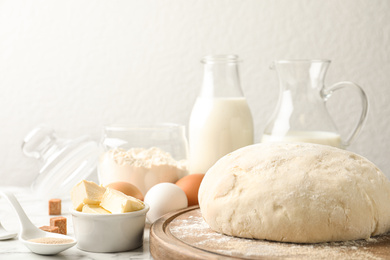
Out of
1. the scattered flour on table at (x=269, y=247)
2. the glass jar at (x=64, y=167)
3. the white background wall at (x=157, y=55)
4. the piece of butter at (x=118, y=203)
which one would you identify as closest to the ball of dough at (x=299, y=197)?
the scattered flour on table at (x=269, y=247)

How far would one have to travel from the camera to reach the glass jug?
1.17 meters

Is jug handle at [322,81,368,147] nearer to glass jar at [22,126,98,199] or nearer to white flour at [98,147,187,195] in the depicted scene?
white flour at [98,147,187,195]

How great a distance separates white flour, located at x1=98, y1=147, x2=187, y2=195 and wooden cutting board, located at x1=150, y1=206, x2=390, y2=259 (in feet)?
1.14

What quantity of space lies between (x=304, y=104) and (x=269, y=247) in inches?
21.0

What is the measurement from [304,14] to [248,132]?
0.52 meters

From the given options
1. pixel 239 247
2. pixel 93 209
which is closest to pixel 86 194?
pixel 93 209

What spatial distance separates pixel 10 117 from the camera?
5.66ft

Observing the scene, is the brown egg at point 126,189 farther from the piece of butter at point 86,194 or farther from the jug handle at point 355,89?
the jug handle at point 355,89

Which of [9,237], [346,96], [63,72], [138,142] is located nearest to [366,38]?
[346,96]

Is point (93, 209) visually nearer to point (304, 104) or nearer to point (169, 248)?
point (169, 248)

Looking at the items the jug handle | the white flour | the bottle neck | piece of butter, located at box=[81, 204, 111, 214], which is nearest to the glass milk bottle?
the bottle neck

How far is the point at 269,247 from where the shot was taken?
734 mm

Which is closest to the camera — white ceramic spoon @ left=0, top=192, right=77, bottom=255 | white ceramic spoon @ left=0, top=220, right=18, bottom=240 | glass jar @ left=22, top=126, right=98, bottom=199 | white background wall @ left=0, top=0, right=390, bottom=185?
white ceramic spoon @ left=0, top=192, right=77, bottom=255

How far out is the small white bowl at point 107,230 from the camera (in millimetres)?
830
